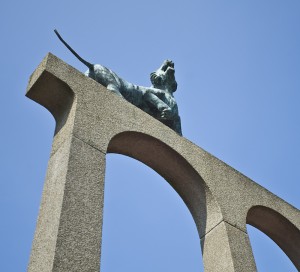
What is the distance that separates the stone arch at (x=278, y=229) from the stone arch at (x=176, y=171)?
4.09 feet

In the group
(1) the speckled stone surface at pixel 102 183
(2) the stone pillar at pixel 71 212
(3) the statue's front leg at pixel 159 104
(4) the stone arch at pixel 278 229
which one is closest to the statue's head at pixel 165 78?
(3) the statue's front leg at pixel 159 104

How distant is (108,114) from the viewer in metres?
6.02

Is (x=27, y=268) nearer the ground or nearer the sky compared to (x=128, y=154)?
nearer the ground

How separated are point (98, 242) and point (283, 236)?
4.86 meters

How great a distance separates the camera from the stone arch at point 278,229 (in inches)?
307

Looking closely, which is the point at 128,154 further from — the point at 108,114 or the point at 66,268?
the point at 66,268

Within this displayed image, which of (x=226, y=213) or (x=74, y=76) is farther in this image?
(x=226, y=213)

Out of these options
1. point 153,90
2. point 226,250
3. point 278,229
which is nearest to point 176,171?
point 226,250

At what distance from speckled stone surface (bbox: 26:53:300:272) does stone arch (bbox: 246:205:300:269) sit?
2 cm

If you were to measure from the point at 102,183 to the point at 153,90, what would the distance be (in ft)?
10.1

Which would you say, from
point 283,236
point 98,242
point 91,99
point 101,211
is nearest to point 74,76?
point 91,99

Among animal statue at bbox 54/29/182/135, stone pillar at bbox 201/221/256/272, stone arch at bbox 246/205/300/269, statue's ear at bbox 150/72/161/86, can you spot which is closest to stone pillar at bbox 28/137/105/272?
animal statue at bbox 54/29/182/135

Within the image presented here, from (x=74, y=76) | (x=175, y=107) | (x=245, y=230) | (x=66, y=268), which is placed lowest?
(x=66, y=268)

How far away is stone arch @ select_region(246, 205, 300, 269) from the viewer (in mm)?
7789
